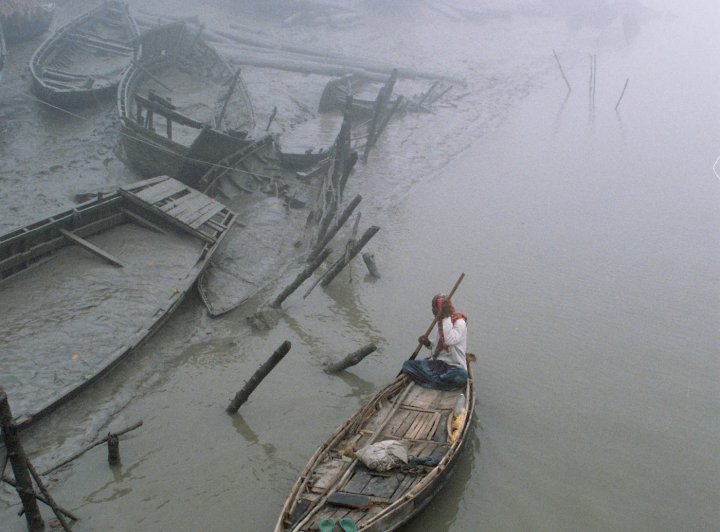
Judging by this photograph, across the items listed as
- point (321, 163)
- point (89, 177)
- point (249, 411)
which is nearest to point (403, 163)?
point (321, 163)

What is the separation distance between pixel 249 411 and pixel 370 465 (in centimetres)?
280

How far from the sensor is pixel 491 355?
A: 1160 cm

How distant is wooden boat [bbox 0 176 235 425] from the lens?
8.71 metres

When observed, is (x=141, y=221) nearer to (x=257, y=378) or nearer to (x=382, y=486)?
(x=257, y=378)

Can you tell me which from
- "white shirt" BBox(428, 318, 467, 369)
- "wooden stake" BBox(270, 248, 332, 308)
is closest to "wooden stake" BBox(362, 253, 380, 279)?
"wooden stake" BBox(270, 248, 332, 308)

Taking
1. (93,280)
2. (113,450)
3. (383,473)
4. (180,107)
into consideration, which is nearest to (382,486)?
(383,473)

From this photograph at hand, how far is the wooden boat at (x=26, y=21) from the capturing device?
22984 millimetres

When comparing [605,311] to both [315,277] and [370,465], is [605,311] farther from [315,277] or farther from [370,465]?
[370,465]

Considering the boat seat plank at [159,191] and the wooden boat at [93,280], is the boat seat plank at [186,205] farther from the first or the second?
the boat seat plank at [159,191]

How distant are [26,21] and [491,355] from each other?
22.6 meters

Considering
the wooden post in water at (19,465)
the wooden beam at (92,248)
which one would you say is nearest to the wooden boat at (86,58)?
the wooden beam at (92,248)

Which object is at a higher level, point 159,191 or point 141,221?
point 159,191

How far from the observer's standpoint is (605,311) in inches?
525

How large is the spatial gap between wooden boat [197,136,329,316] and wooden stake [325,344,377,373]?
243cm
